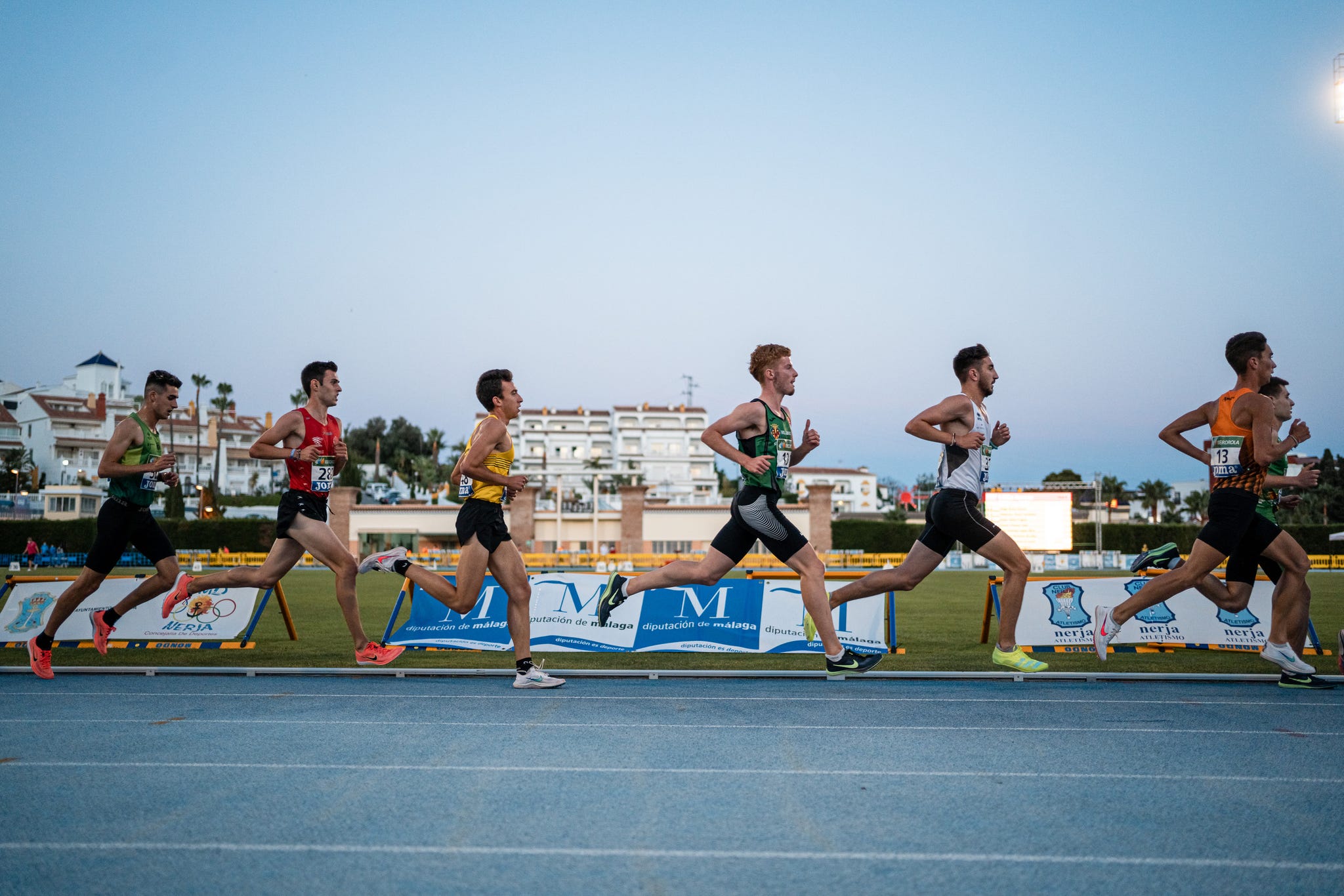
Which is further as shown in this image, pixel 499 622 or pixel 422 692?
pixel 499 622

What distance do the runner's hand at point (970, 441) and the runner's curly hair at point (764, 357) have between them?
144cm

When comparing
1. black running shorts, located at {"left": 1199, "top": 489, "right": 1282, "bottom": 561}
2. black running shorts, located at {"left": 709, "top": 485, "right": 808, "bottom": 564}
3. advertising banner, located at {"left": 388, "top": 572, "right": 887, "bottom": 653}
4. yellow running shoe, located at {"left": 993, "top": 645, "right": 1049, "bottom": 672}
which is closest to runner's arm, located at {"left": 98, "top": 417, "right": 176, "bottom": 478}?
advertising banner, located at {"left": 388, "top": 572, "right": 887, "bottom": 653}

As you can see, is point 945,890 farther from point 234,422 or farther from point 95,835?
point 234,422

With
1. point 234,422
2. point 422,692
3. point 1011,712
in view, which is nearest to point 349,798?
point 422,692

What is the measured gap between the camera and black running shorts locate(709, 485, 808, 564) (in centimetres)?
714

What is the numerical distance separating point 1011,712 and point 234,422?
434 ft

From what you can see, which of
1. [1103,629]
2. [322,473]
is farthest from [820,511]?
[322,473]

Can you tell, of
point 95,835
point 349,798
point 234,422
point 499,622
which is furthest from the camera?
point 234,422

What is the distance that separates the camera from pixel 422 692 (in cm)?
717

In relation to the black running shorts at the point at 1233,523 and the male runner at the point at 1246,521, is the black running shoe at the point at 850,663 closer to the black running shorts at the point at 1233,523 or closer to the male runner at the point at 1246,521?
the male runner at the point at 1246,521

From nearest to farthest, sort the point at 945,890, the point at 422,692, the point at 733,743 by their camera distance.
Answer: the point at 945,890 → the point at 733,743 → the point at 422,692

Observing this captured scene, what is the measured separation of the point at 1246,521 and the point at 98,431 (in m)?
122

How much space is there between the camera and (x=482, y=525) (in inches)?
295

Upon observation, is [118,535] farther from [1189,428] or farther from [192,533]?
[192,533]
